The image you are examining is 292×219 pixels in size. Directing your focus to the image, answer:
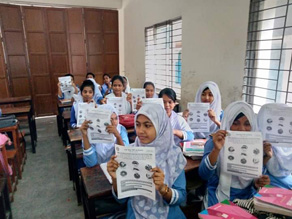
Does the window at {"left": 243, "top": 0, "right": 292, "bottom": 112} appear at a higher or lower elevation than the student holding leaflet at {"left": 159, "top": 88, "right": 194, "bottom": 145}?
higher

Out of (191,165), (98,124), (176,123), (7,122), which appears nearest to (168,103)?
(176,123)

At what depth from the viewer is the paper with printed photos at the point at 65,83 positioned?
4.94 meters

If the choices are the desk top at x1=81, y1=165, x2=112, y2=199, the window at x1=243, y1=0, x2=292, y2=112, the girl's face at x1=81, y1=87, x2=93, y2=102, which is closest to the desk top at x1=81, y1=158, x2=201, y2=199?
the desk top at x1=81, y1=165, x2=112, y2=199

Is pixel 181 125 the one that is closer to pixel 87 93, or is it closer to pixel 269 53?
pixel 269 53

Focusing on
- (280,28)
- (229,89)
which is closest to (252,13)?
(280,28)

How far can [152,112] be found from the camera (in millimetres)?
1359

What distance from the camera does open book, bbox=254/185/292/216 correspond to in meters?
0.97

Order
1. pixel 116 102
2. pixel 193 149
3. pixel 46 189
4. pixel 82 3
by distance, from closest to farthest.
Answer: pixel 193 149
pixel 116 102
pixel 46 189
pixel 82 3

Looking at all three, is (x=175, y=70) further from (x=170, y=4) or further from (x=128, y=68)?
(x=128, y=68)

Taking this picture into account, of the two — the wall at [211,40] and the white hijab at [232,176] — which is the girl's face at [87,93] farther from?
the white hijab at [232,176]

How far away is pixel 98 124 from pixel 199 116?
1.05 metres

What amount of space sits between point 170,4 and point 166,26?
52 cm

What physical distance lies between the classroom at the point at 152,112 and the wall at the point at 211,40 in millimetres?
17

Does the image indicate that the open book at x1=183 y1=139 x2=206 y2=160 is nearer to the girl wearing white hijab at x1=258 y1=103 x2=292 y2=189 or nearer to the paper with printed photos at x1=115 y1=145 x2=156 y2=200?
the girl wearing white hijab at x1=258 y1=103 x2=292 y2=189
